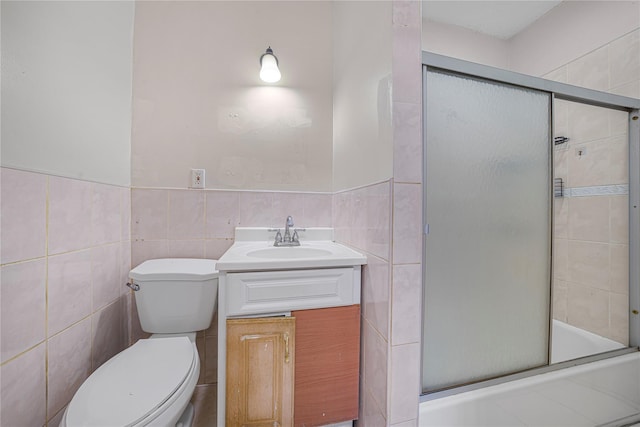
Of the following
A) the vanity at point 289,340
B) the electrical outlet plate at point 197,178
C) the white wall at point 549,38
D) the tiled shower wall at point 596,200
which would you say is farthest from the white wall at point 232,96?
the tiled shower wall at point 596,200

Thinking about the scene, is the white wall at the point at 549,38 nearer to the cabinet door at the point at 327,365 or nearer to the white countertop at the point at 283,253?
the white countertop at the point at 283,253

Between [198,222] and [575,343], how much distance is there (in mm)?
2417

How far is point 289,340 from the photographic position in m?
0.91

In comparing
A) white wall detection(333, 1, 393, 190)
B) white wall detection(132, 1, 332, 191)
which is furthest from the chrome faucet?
white wall detection(333, 1, 393, 190)

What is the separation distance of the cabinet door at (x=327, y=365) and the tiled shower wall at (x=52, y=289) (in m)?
0.84

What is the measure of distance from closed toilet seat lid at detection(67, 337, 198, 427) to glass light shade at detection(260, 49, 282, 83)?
1.40 meters

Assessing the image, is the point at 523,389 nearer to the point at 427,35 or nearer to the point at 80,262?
the point at 80,262

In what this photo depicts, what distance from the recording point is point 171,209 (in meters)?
1.33

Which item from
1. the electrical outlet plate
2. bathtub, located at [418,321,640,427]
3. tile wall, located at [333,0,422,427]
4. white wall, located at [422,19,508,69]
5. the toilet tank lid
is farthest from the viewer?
white wall, located at [422,19,508,69]

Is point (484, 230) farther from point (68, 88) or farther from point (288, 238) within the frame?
point (68, 88)

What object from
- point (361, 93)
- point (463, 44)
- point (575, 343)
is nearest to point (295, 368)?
point (361, 93)

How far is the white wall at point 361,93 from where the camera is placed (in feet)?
2.87

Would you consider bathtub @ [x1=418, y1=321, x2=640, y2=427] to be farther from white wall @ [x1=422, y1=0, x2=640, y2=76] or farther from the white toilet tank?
white wall @ [x1=422, y1=0, x2=640, y2=76]

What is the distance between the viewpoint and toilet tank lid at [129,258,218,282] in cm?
104
